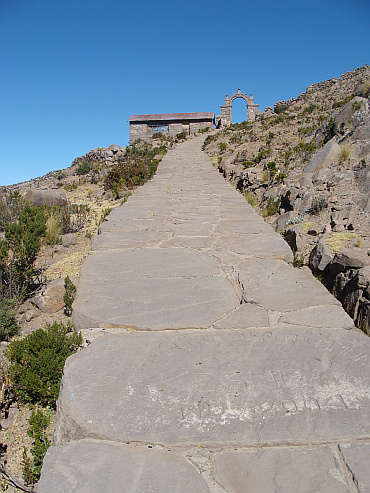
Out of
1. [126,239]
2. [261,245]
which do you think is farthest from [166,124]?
[261,245]

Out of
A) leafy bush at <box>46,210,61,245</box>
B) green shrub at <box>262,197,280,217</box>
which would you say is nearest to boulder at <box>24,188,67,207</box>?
leafy bush at <box>46,210,61,245</box>

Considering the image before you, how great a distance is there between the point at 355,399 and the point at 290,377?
0.28 meters

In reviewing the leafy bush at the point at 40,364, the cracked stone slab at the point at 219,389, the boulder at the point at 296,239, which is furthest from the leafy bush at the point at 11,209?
the cracked stone slab at the point at 219,389

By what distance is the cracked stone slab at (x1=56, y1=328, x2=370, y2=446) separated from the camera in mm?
1413

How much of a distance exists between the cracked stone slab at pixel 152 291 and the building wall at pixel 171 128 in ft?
94.9

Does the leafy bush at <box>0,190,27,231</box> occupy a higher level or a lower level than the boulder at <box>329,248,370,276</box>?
higher

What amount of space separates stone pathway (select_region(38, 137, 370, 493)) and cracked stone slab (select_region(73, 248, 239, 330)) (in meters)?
0.01

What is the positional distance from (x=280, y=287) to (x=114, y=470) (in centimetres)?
177

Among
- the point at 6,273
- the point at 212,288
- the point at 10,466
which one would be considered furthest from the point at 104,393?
the point at 6,273

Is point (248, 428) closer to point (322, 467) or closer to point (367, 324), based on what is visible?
point (322, 467)

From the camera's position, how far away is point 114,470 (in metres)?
1.24

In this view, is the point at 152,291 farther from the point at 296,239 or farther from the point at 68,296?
the point at 296,239

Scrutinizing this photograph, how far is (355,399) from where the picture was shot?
5.11ft

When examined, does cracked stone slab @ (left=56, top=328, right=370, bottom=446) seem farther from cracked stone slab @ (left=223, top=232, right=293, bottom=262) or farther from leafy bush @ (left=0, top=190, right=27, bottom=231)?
leafy bush @ (left=0, top=190, right=27, bottom=231)
